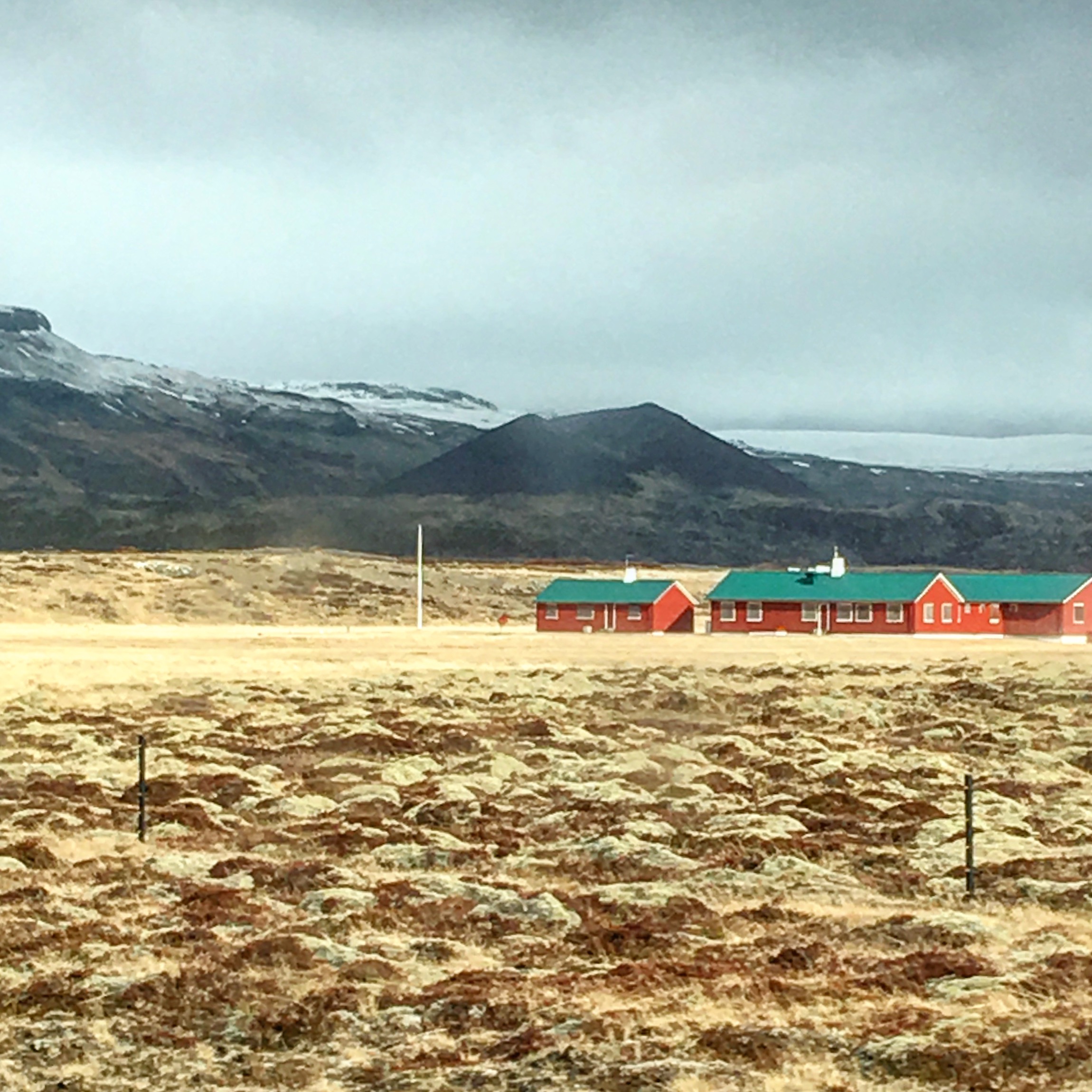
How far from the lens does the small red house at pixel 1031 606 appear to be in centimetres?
10031

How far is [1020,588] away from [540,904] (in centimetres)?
8510

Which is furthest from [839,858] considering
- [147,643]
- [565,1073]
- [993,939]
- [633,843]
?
[147,643]

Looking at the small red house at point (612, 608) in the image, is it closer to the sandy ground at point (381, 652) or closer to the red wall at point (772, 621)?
the sandy ground at point (381, 652)

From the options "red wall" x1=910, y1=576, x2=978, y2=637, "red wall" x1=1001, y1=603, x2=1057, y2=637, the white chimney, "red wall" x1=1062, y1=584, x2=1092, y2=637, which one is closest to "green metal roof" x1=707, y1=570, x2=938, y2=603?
the white chimney

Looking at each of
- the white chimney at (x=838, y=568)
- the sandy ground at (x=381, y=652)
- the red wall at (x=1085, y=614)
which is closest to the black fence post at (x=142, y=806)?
the sandy ground at (x=381, y=652)

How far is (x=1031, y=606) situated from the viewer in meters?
101

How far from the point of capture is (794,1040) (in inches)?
613

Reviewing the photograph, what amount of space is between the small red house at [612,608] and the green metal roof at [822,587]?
3.20 m

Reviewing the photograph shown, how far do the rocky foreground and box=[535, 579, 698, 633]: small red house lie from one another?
6118 cm

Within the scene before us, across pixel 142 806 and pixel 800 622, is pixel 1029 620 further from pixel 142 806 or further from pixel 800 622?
pixel 142 806

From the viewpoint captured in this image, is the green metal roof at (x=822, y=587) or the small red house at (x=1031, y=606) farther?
the small red house at (x=1031, y=606)

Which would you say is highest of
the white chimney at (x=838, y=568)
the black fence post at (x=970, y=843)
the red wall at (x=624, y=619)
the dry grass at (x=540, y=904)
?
the white chimney at (x=838, y=568)

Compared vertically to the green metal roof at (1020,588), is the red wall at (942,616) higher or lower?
lower

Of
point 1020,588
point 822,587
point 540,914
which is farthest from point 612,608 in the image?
point 540,914
